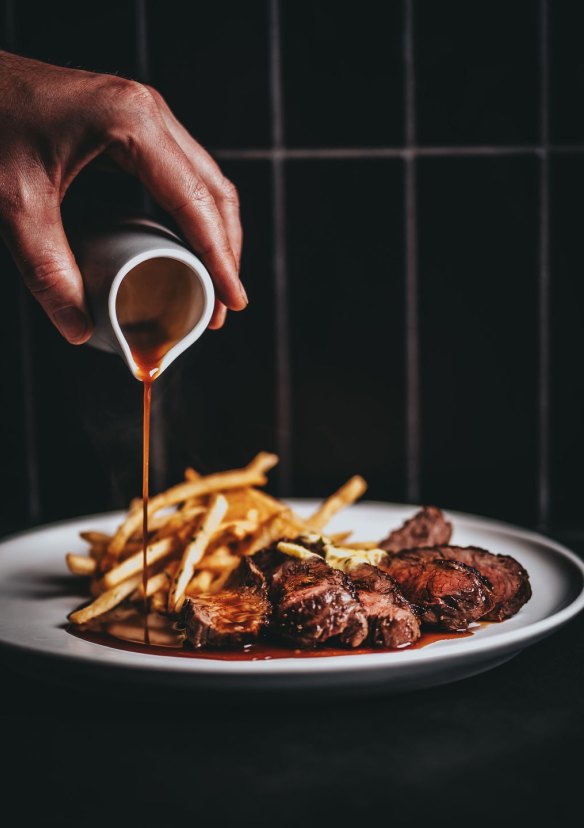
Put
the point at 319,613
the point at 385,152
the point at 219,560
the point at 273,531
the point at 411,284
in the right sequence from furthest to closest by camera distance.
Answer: the point at 411,284 < the point at 385,152 < the point at 273,531 < the point at 219,560 < the point at 319,613

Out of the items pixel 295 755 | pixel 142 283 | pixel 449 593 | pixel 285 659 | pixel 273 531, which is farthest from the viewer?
pixel 273 531

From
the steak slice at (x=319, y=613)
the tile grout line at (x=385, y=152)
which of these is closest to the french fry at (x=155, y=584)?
the steak slice at (x=319, y=613)

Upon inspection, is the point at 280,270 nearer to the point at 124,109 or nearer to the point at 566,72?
the point at 566,72

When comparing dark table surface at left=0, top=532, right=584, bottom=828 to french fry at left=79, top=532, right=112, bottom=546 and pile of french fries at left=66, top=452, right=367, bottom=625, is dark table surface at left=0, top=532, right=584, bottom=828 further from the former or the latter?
french fry at left=79, top=532, right=112, bottom=546

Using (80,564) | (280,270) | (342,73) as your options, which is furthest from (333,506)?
(342,73)

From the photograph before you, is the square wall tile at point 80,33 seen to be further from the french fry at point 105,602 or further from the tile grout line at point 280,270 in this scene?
the french fry at point 105,602

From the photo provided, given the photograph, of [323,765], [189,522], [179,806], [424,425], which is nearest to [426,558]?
[189,522]

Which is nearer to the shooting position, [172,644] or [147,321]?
[172,644]
